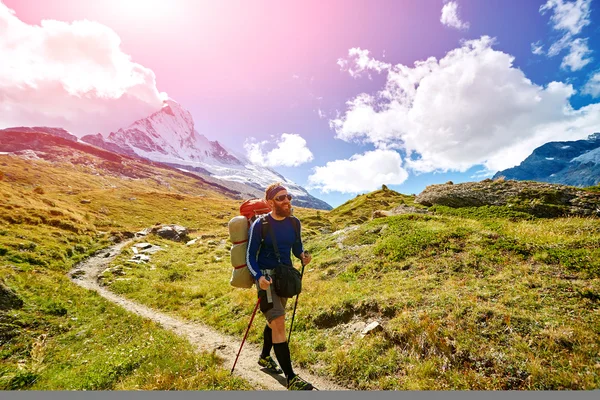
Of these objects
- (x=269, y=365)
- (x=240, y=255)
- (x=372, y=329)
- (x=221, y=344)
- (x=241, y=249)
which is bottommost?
(x=221, y=344)

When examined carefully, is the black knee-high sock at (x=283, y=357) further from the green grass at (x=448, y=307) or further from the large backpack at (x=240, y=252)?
the large backpack at (x=240, y=252)

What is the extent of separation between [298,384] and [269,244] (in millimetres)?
3166

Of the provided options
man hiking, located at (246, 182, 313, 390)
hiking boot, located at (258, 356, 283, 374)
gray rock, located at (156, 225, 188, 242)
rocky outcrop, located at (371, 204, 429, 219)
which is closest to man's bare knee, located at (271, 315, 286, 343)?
man hiking, located at (246, 182, 313, 390)

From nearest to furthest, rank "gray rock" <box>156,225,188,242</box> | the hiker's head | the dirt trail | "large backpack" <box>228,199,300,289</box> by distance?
the hiker's head < the dirt trail < "large backpack" <box>228,199,300,289</box> < "gray rock" <box>156,225,188,242</box>

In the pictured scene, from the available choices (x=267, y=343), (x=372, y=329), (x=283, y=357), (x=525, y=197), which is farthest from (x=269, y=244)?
(x=525, y=197)

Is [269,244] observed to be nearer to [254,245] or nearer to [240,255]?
[254,245]

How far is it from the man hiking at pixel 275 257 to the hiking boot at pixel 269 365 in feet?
3.55

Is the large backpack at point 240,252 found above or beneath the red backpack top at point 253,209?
beneath

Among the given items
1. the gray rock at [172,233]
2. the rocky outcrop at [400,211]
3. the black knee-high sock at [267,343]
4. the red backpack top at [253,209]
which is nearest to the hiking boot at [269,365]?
the black knee-high sock at [267,343]

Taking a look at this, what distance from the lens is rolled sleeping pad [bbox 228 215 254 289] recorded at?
707 cm

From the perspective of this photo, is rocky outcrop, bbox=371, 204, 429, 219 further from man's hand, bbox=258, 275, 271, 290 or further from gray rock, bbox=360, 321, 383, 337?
man's hand, bbox=258, 275, 271, 290

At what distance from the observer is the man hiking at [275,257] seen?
6301 millimetres

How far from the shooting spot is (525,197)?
19.4 meters

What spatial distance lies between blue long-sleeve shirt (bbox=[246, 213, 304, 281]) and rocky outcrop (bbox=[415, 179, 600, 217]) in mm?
18544
